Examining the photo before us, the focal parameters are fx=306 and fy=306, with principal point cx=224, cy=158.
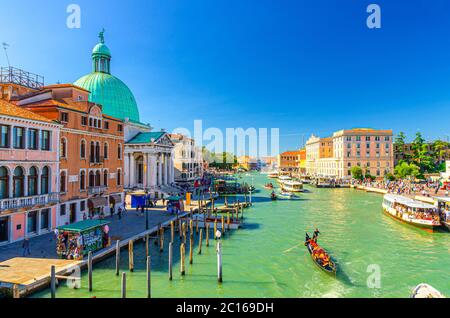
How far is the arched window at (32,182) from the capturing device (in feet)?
71.6

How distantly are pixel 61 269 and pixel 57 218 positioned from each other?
9.29 m

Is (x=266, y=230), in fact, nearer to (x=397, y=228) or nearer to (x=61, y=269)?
(x=397, y=228)

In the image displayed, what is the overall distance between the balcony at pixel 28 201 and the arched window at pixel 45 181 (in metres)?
0.55

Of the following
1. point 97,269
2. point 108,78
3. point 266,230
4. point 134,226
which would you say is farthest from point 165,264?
point 108,78

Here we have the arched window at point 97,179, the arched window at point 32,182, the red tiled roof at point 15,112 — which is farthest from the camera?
the arched window at point 97,179

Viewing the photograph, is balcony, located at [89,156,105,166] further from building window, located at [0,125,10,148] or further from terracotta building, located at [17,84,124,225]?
building window, located at [0,125,10,148]

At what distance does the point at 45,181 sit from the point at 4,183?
343 centimetres

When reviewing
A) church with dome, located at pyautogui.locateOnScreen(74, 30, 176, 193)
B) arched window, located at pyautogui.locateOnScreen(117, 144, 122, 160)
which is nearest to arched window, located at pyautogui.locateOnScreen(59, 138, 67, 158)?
arched window, located at pyautogui.locateOnScreen(117, 144, 122, 160)

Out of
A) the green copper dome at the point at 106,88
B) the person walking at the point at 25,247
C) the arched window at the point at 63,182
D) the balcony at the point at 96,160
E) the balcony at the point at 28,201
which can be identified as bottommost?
the person walking at the point at 25,247

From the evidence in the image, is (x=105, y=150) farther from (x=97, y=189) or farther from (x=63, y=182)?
(x=63, y=182)

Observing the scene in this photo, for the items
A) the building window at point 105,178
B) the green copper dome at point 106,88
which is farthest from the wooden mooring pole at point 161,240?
the green copper dome at point 106,88

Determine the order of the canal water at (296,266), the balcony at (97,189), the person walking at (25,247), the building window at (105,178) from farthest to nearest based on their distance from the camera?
the building window at (105,178)
the balcony at (97,189)
the person walking at (25,247)
the canal water at (296,266)

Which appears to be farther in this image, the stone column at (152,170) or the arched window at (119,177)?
the stone column at (152,170)

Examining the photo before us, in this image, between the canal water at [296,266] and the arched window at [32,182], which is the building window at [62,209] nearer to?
the arched window at [32,182]
